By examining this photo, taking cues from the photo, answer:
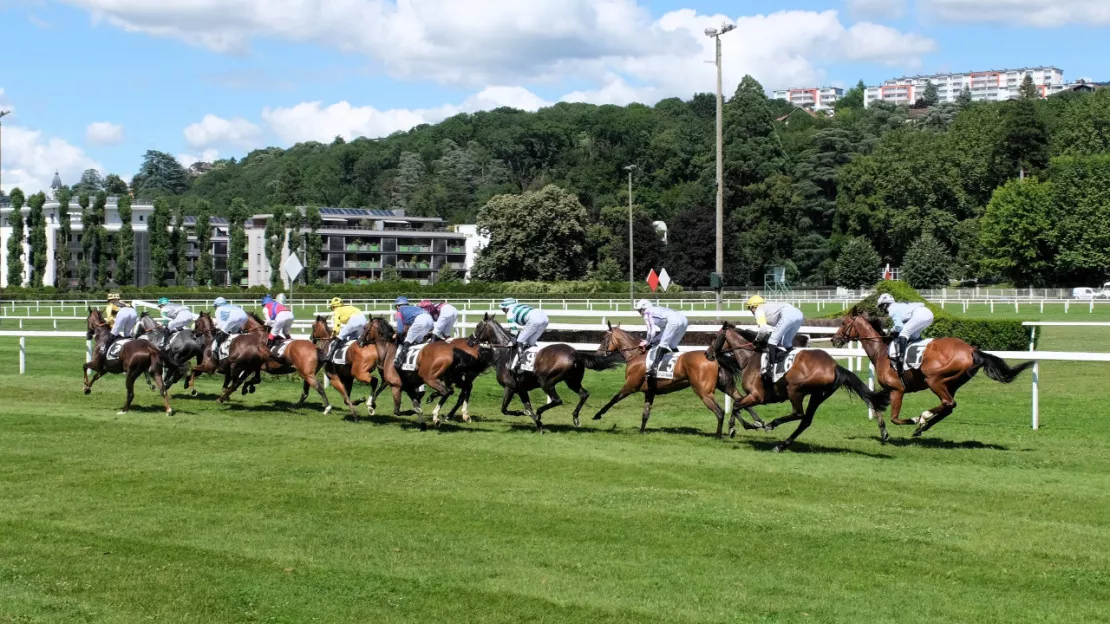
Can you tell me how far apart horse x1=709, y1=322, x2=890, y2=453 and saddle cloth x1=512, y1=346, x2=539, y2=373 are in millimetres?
2452

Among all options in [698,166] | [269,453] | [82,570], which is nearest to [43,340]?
[269,453]

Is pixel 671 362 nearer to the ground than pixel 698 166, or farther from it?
nearer to the ground

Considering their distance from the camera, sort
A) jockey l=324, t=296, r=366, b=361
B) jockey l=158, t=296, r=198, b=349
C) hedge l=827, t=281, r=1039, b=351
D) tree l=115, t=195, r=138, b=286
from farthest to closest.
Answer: tree l=115, t=195, r=138, b=286
hedge l=827, t=281, r=1039, b=351
jockey l=158, t=296, r=198, b=349
jockey l=324, t=296, r=366, b=361

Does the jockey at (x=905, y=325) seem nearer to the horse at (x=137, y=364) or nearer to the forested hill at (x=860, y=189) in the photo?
the horse at (x=137, y=364)

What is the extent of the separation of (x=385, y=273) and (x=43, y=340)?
71692mm

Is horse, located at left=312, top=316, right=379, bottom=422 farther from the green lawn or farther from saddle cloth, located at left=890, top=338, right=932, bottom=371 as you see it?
saddle cloth, located at left=890, top=338, right=932, bottom=371

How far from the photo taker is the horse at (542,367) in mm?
15102

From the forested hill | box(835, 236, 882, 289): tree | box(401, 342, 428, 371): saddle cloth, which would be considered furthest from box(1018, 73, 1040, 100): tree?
box(401, 342, 428, 371): saddle cloth

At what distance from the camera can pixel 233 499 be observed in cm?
994

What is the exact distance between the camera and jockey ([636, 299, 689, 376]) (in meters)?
14.7

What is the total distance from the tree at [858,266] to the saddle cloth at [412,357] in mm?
72996

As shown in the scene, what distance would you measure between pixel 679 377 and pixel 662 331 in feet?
2.14

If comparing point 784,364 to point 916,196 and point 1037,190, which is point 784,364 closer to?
point 1037,190

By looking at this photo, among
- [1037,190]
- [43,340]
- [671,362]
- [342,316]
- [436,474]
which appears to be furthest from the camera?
[1037,190]
